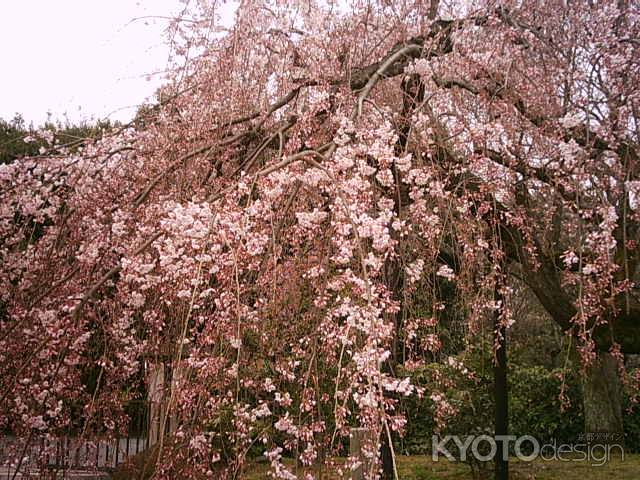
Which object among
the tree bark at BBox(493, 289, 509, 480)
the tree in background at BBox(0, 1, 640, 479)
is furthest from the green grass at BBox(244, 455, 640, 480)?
the tree in background at BBox(0, 1, 640, 479)

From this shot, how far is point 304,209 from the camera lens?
2.83 m

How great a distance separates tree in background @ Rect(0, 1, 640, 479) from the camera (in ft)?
7.45

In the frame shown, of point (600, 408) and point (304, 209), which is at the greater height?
point (304, 209)

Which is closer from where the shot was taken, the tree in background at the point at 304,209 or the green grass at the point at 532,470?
the tree in background at the point at 304,209

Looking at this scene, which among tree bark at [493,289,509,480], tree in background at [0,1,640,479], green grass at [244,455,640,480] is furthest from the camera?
green grass at [244,455,640,480]

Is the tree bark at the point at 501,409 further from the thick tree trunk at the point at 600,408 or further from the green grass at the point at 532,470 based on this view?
the thick tree trunk at the point at 600,408

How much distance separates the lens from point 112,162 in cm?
352

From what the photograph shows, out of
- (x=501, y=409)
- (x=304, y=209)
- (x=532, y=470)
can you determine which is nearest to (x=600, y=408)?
(x=532, y=470)

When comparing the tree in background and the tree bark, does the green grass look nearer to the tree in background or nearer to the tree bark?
the tree bark

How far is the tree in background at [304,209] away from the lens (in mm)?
2271

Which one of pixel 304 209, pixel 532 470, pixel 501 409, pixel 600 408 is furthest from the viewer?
pixel 600 408

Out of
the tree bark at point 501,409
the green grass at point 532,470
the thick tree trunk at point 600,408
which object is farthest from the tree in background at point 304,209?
the thick tree trunk at point 600,408

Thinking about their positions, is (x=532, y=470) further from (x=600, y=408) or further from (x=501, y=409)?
(x=600, y=408)

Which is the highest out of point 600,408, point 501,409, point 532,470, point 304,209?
point 304,209
